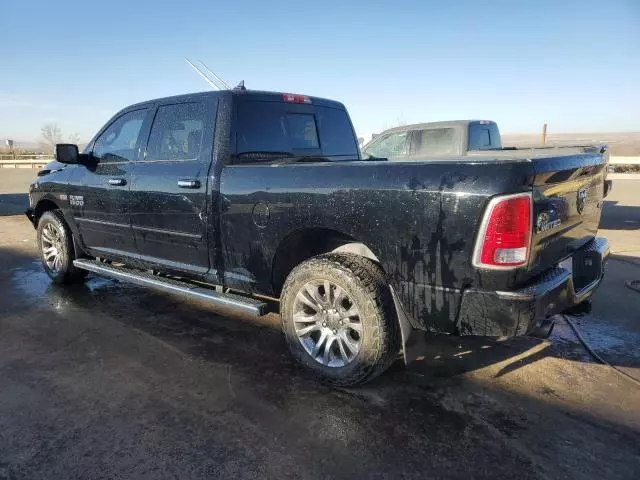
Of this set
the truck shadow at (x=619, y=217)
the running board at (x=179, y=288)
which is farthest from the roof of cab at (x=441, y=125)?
the running board at (x=179, y=288)

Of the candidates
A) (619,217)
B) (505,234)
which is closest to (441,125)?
(619,217)

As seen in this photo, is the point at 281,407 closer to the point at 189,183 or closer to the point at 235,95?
the point at 189,183

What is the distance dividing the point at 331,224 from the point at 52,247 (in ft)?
13.8

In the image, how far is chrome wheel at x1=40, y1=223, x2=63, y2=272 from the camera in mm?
5625

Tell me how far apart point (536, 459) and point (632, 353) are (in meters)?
1.91

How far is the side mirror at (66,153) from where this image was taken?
4.80 m

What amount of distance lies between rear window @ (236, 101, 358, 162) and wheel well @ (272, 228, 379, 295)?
855 millimetres

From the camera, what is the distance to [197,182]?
381 cm

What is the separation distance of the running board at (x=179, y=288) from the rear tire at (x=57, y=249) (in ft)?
1.02

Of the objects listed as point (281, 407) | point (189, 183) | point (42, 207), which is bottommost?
point (281, 407)

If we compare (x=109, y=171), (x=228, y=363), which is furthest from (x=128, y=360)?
(x=109, y=171)

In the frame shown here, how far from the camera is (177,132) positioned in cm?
418

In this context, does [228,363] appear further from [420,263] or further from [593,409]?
[593,409]

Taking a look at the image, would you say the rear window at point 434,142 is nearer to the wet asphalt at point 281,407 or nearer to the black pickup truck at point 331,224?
the black pickup truck at point 331,224
